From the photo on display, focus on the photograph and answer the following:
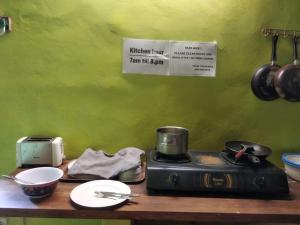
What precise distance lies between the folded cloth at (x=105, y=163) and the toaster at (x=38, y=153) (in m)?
0.13

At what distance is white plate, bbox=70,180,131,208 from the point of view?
92cm

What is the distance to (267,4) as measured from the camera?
1.30 metres

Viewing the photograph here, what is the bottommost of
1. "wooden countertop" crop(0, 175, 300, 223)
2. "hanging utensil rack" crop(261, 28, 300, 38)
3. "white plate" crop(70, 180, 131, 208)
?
"wooden countertop" crop(0, 175, 300, 223)

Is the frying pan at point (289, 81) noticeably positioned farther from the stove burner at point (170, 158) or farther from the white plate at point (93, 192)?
the white plate at point (93, 192)

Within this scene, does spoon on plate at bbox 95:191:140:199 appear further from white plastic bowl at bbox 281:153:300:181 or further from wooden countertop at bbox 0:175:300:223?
white plastic bowl at bbox 281:153:300:181

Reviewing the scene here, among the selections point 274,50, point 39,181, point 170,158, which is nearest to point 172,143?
point 170,158

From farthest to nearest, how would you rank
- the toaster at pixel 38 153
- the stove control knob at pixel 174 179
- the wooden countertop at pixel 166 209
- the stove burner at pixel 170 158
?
the toaster at pixel 38 153 < the stove burner at pixel 170 158 < the stove control knob at pixel 174 179 < the wooden countertop at pixel 166 209

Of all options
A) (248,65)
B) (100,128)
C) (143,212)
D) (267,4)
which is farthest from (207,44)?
(143,212)

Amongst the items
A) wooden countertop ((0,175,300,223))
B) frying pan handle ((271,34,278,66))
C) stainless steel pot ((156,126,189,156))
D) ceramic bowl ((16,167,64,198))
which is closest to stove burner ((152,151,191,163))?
stainless steel pot ((156,126,189,156))

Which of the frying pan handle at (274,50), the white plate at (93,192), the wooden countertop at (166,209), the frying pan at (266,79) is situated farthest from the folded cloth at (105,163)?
the frying pan handle at (274,50)

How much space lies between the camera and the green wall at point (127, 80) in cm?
128

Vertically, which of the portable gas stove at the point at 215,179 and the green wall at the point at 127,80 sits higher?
the green wall at the point at 127,80

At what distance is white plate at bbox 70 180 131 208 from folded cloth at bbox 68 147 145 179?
6 centimetres

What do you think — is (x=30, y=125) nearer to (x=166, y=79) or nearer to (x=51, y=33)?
(x=51, y=33)
